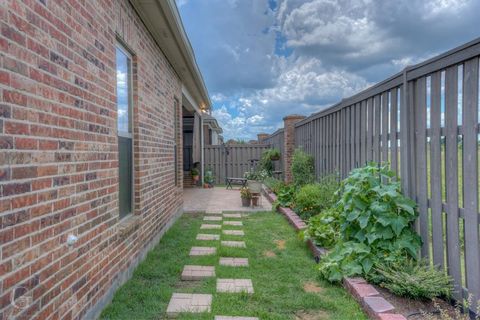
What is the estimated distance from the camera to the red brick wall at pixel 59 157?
1.51 meters

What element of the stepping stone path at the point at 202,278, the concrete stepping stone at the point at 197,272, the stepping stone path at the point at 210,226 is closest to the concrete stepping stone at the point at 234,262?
the stepping stone path at the point at 202,278

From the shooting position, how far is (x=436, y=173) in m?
2.64

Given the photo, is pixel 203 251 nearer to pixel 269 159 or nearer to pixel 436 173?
pixel 436 173

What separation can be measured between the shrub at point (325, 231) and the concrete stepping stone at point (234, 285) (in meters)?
1.17

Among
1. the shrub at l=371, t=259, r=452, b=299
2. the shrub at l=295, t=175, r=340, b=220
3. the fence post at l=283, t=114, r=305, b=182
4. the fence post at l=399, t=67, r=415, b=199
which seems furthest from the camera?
the fence post at l=283, t=114, r=305, b=182

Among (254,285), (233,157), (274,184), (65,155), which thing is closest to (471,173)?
(254,285)

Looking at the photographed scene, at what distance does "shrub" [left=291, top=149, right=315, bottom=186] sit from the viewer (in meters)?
6.77

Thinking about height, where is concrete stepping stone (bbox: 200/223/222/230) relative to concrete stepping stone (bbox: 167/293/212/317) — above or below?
above

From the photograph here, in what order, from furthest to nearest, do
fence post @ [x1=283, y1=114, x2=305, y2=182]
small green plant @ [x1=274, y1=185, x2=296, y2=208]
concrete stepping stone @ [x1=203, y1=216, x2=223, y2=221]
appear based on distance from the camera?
1. fence post @ [x1=283, y1=114, x2=305, y2=182]
2. small green plant @ [x1=274, y1=185, x2=296, y2=208]
3. concrete stepping stone @ [x1=203, y1=216, x2=223, y2=221]

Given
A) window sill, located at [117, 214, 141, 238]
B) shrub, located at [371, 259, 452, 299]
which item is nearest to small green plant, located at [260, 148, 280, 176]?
window sill, located at [117, 214, 141, 238]

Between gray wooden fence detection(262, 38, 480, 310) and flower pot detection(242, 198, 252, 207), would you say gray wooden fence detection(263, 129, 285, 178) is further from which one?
gray wooden fence detection(262, 38, 480, 310)

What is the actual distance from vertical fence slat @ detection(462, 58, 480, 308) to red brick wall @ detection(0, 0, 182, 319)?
2.77 m

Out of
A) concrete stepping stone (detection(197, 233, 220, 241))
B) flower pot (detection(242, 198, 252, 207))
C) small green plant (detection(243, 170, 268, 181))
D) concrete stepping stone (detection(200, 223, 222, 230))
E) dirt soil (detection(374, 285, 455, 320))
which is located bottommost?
concrete stepping stone (detection(197, 233, 220, 241))

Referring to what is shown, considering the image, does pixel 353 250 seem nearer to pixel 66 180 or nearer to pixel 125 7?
pixel 66 180
